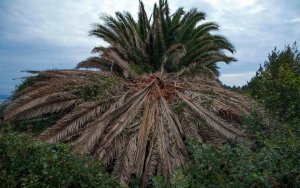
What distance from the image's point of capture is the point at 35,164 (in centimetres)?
650

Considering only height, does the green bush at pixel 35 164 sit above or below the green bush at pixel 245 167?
below

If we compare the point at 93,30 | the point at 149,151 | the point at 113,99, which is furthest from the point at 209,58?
the point at 149,151

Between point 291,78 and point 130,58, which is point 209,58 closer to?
point 130,58

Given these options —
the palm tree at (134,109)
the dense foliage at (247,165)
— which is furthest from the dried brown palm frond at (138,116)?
the dense foliage at (247,165)

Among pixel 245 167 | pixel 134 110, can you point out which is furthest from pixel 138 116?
pixel 245 167

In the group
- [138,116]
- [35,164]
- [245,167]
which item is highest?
[245,167]

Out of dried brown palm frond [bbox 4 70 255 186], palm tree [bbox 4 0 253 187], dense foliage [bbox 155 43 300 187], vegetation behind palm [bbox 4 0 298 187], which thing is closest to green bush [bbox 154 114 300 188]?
dense foliage [bbox 155 43 300 187]

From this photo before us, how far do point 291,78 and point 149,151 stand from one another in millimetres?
3837

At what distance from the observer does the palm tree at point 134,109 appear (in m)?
9.28

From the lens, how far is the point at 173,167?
8.92 meters

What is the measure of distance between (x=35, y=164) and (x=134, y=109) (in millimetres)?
3904

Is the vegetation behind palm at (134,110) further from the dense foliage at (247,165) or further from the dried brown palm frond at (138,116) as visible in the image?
the dense foliage at (247,165)

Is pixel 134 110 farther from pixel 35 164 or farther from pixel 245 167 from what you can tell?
pixel 245 167

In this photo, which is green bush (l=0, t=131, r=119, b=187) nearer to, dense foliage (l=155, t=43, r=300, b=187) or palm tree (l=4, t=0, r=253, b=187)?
dense foliage (l=155, t=43, r=300, b=187)
